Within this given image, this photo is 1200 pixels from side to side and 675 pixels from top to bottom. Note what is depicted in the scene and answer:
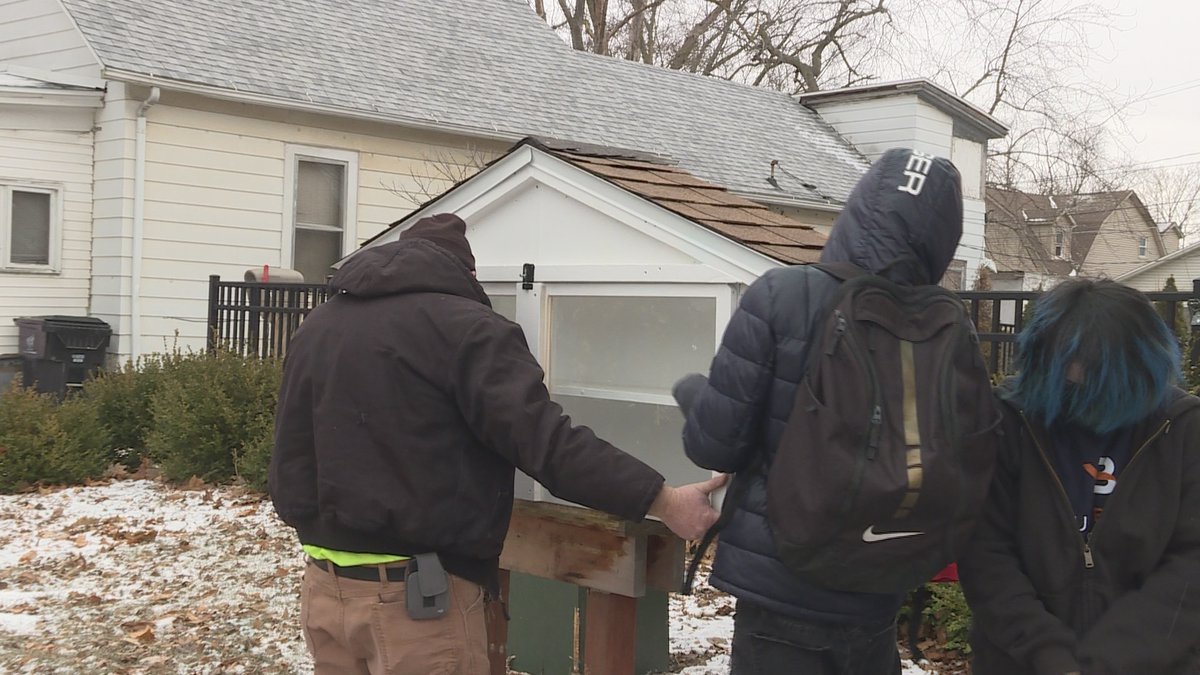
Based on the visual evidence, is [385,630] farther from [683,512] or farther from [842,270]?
[842,270]

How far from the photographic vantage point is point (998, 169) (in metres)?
29.1

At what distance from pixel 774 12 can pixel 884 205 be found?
26802mm

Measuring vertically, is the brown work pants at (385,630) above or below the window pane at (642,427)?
below

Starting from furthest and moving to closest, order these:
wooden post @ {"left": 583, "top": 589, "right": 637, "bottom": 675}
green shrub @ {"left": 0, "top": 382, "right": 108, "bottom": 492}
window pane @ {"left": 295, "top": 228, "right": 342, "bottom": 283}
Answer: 1. window pane @ {"left": 295, "top": 228, "right": 342, "bottom": 283}
2. green shrub @ {"left": 0, "top": 382, "right": 108, "bottom": 492}
3. wooden post @ {"left": 583, "top": 589, "right": 637, "bottom": 675}

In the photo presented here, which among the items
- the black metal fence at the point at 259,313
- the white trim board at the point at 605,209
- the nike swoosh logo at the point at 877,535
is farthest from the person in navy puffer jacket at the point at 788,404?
the black metal fence at the point at 259,313

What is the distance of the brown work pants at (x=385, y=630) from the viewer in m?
2.65

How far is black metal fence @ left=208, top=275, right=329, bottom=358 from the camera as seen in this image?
9.03 meters

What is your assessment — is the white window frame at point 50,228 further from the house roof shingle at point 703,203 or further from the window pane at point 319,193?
the house roof shingle at point 703,203

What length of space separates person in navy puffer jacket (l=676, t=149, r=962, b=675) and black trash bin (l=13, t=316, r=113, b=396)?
9387mm

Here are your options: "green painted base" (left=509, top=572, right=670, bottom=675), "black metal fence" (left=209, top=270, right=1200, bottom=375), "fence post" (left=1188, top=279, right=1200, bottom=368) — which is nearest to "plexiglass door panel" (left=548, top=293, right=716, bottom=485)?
"green painted base" (left=509, top=572, right=670, bottom=675)

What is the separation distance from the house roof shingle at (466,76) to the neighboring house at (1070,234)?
10.4m

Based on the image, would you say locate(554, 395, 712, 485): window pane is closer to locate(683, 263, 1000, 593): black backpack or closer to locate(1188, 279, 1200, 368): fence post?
locate(683, 263, 1000, 593): black backpack

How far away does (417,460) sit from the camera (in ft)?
8.51

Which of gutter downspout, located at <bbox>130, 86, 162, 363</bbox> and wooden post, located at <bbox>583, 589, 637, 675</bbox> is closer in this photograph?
wooden post, located at <bbox>583, 589, 637, 675</bbox>
